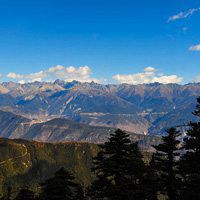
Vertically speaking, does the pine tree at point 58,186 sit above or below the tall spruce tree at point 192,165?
below

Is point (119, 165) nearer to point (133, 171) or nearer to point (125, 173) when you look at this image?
point (125, 173)

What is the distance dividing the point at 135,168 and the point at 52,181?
9.09 meters

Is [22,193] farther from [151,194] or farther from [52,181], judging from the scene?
[151,194]

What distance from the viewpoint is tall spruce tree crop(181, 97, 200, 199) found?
3291cm

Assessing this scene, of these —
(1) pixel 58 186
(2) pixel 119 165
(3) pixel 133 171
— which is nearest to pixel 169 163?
(3) pixel 133 171

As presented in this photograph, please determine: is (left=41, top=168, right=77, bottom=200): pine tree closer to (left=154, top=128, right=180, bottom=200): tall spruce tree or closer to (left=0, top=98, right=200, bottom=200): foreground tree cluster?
(left=0, top=98, right=200, bottom=200): foreground tree cluster

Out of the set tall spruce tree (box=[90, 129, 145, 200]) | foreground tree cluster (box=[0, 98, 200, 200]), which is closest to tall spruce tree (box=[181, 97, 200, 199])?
foreground tree cluster (box=[0, 98, 200, 200])

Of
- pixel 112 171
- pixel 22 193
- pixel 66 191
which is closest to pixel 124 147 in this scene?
pixel 112 171

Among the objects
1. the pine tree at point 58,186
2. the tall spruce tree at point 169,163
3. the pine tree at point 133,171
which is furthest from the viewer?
the tall spruce tree at point 169,163

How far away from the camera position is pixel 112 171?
33719 millimetres

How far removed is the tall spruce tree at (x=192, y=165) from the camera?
108ft

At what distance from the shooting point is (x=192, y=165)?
114ft

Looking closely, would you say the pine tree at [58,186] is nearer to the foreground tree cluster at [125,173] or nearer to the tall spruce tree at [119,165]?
the foreground tree cluster at [125,173]

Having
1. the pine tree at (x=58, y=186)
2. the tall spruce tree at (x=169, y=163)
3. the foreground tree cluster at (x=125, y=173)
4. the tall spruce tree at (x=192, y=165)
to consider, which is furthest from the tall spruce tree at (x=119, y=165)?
the tall spruce tree at (x=169, y=163)
